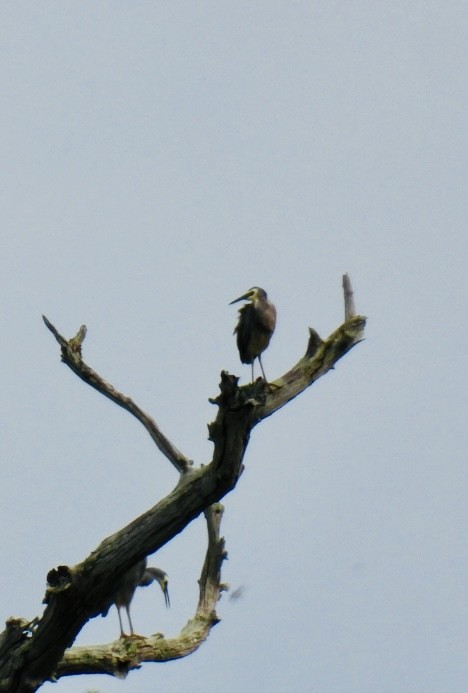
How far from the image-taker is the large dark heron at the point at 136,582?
12.2 metres

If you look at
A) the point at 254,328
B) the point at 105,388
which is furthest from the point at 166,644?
the point at 254,328

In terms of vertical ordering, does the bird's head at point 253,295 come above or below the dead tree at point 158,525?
above

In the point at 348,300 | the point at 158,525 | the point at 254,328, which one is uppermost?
the point at 254,328

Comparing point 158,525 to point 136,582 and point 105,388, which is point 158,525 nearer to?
point 105,388

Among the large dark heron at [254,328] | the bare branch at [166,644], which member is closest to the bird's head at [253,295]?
the large dark heron at [254,328]

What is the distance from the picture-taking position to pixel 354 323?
8461 mm

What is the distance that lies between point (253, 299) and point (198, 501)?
→ 438cm

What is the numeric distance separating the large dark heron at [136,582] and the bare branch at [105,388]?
2.87 m

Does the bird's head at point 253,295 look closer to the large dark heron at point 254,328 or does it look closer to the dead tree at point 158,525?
the large dark heron at point 254,328

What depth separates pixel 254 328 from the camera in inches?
465

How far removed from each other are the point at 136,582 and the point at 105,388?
3883 millimetres

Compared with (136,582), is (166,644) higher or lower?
lower

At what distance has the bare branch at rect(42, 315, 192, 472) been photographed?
9070 millimetres

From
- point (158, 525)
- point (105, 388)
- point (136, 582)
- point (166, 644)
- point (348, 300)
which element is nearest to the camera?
point (158, 525)
